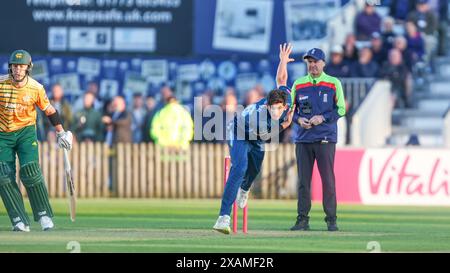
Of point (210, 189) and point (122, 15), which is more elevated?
point (122, 15)

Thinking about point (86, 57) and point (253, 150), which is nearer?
point (253, 150)

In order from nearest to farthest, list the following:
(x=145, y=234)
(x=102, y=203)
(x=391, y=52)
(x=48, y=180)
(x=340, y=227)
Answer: (x=145, y=234) < (x=340, y=227) < (x=102, y=203) < (x=48, y=180) < (x=391, y=52)

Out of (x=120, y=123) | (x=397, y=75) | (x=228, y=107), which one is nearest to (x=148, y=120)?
(x=120, y=123)

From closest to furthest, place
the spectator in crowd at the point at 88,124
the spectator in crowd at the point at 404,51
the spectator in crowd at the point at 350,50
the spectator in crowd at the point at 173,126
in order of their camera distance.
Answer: the spectator in crowd at the point at 173,126
the spectator in crowd at the point at 88,124
the spectator in crowd at the point at 350,50
the spectator in crowd at the point at 404,51

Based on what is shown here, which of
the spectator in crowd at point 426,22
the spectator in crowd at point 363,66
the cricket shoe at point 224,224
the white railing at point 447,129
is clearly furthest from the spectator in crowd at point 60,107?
the cricket shoe at point 224,224

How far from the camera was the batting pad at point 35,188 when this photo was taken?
18875 millimetres

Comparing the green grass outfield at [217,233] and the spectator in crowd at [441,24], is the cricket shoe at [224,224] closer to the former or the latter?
the green grass outfield at [217,233]

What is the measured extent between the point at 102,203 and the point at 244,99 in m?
5.66

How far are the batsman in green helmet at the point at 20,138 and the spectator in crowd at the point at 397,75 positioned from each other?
15.0m

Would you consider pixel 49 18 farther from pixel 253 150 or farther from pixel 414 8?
pixel 253 150

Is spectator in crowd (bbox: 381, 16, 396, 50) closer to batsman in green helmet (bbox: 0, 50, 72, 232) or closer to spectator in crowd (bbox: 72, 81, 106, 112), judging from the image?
spectator in crowd (bbox: 72, 81, 106, 112)

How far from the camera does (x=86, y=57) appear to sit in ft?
108
